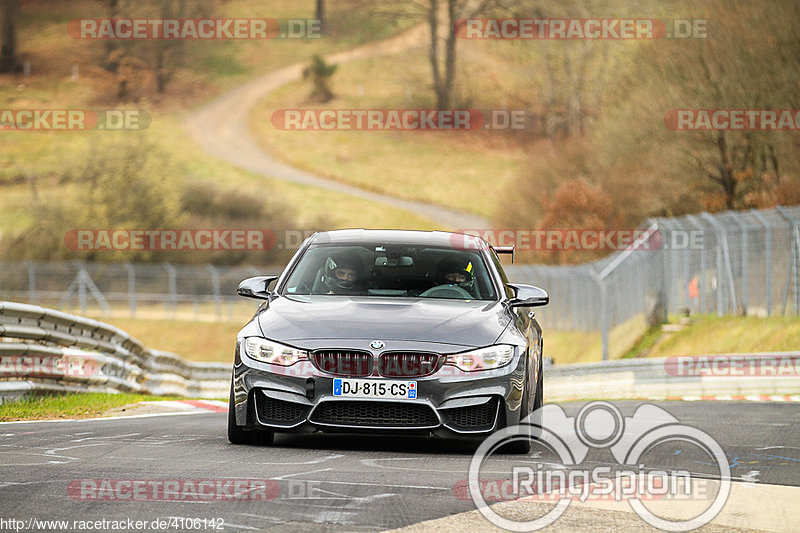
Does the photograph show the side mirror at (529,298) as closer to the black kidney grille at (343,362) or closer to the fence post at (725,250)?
the black kidney grille at (343,362)

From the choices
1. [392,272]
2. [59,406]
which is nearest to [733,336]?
[59,406]

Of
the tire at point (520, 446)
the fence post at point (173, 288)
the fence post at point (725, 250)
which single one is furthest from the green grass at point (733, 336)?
the fence post at point (173, 288)

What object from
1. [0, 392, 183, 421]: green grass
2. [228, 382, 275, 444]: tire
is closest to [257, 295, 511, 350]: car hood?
[228, 382, 275, 444]: tire

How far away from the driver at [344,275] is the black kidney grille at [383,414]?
1.50m

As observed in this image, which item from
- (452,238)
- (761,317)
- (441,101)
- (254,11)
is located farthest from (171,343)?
(254,11)

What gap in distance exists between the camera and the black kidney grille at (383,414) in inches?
360

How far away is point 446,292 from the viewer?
34.4ft

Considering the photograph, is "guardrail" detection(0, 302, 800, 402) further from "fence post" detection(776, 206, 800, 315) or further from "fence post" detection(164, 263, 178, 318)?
"fence post" detection(164, 263, 178, 318)

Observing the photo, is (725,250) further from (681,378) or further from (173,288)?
(173,288)

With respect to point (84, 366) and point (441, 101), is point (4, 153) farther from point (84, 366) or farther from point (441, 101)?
point (84, 366)

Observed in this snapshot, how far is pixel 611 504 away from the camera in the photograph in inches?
285

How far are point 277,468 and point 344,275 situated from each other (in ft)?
8.54

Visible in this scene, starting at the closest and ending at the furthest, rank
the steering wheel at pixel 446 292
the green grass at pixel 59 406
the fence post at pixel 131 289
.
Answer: the steering wheel at pixel 446 292 → the green grass at pixel 59 406 → the fence post at pixel 131 289

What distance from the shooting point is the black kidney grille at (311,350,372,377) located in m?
9.12
